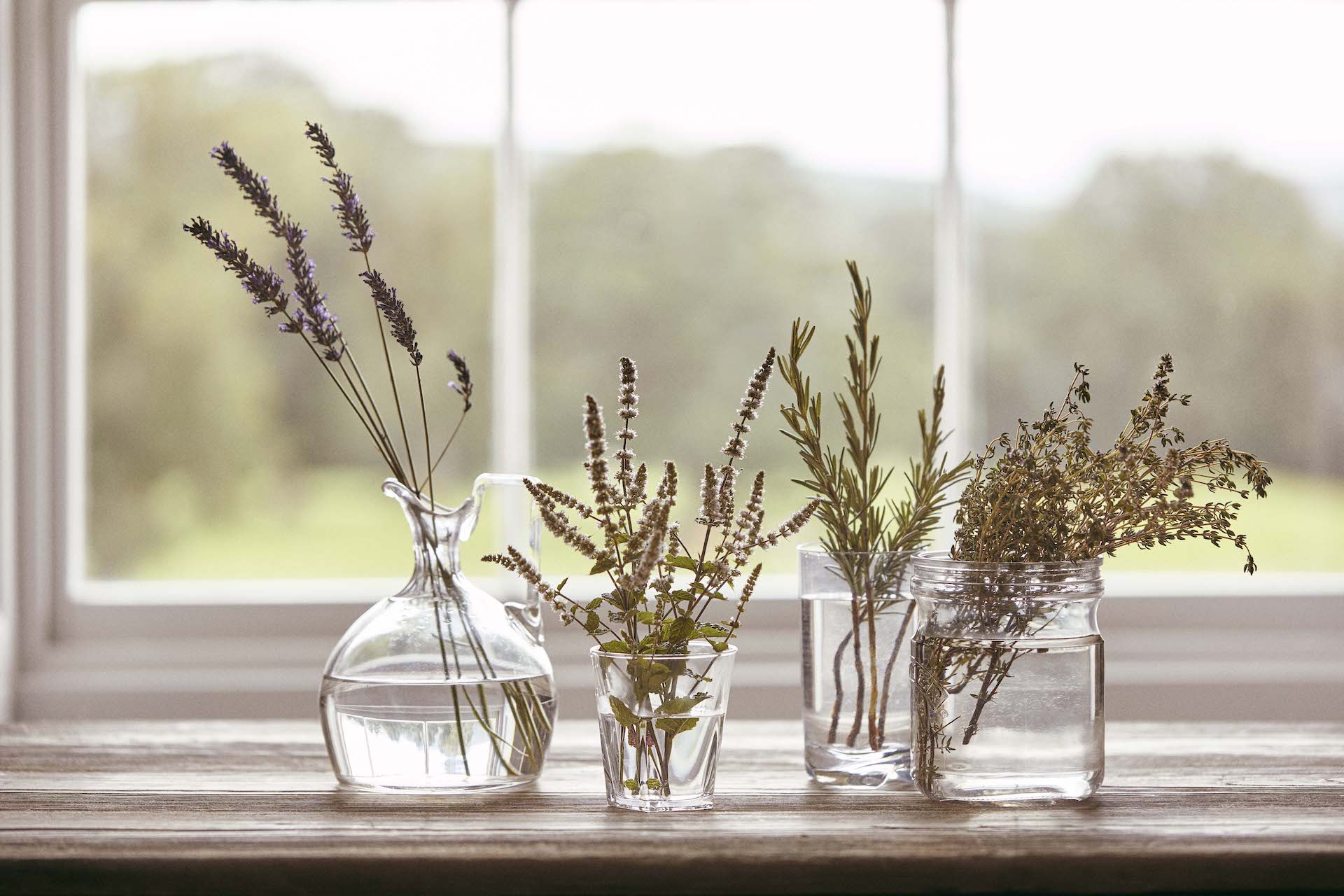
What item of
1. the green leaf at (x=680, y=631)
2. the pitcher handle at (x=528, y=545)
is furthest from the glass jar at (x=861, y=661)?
the pitcher handle at (x=528, y=545)

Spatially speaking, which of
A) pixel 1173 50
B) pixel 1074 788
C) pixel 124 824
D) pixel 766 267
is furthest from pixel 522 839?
pixel 1173 50

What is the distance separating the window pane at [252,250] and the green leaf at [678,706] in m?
1.23

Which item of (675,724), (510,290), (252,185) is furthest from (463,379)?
(510,290)

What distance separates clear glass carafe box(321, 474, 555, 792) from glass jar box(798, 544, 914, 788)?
22cm

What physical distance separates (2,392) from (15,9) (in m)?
0.59

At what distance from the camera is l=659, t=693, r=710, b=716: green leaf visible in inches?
33.8

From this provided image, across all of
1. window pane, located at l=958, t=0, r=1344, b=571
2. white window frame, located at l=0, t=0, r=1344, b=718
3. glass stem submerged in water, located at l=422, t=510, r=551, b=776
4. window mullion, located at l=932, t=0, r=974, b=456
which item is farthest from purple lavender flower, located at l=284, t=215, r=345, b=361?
window pane, located at l=958, t=0, r=1344, b=571

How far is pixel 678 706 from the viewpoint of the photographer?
858 millimetres

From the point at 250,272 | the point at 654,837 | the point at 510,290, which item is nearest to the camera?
the point at 654,837

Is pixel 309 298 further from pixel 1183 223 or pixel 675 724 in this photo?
pixel 1183 223

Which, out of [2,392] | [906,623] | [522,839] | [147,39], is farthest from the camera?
[147,39]

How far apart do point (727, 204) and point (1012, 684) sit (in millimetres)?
1348

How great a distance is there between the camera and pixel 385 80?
2055 millimetres

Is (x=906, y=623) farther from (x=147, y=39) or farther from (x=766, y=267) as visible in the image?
(x=147, y=39)
